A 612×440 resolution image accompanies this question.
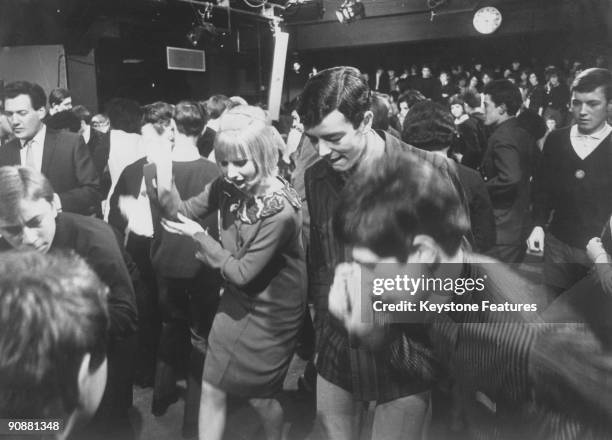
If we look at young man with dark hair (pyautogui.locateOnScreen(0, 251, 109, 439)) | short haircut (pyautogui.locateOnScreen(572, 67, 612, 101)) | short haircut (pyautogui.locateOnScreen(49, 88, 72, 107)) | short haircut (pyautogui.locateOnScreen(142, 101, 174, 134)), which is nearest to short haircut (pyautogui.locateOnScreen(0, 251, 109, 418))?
young man with dark hair (pyautogui.locateOnScreen(0, 251, 109, 439))

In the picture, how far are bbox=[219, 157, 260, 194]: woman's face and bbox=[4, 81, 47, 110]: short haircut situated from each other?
18.6 inches

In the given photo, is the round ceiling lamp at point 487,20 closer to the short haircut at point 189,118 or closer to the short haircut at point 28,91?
the short haircut at point 189,118

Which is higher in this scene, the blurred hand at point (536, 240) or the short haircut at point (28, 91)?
the short haircut at point (28, 91)

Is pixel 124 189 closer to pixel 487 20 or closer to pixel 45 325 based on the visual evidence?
pixel 45 325

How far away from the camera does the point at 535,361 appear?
1067 millimetres

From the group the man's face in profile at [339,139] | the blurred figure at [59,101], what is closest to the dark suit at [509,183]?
the man's face in profile at [339,139]

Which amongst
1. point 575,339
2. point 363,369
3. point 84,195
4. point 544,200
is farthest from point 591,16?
point 84,195

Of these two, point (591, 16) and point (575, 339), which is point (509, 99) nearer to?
point (591, 16)

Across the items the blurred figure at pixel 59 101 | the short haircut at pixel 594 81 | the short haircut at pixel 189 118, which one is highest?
the short haircut at pixel 594 81

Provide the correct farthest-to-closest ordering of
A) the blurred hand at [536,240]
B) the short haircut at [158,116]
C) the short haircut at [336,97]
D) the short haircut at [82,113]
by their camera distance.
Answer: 1. the short haircut at [158,116]
2. the short haircut at [82,113]
3. the blurred hand at [536,240]
4. the short haircut at [336,97]

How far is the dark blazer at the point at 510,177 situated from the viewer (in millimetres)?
1175

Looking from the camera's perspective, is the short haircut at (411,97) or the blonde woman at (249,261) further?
the short haircut at (411,97)

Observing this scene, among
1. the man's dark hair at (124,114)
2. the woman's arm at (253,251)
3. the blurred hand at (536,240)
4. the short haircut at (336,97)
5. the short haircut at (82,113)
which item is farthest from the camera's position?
the man's dark hair at (124,114)

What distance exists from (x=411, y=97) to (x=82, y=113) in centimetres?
88
